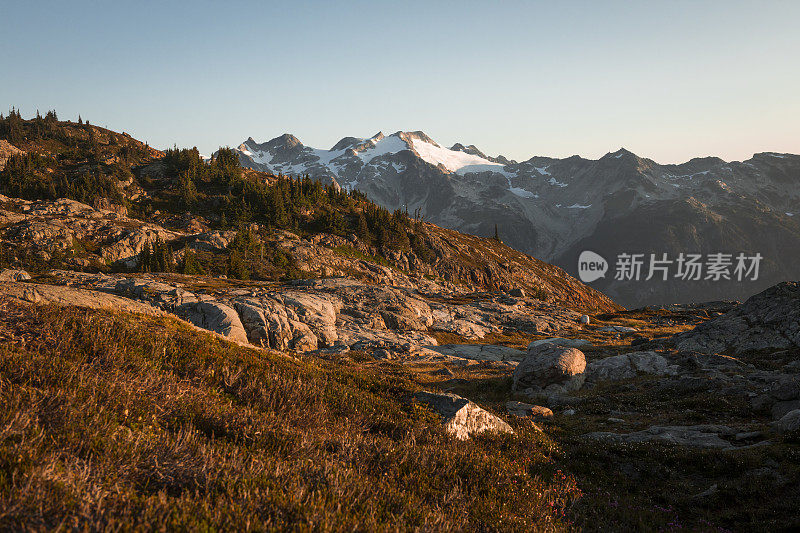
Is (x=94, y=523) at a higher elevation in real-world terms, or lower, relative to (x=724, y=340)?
higher

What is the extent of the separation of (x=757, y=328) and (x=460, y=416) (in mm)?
41792

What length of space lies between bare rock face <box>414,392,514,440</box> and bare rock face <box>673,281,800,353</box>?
35782 millimetres

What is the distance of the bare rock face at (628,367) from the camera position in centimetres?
2664

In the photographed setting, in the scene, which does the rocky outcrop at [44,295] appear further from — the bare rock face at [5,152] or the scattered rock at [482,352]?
the bare rock face at [5,152]

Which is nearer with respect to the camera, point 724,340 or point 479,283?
point 724,340

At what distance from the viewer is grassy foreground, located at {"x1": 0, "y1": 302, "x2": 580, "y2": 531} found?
3922 mm

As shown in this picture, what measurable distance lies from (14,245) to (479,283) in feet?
339

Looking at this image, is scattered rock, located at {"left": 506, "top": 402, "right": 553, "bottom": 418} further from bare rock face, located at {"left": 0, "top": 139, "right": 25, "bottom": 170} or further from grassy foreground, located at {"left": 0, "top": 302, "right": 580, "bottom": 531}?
bare rock face, located at {"left": 0, "top": 139, "right": 25, "bottom": 170}

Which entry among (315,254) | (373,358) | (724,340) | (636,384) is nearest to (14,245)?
(315,254)

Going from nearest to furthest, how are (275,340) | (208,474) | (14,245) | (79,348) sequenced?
(208,474), (79,348), (275,340), (14,245)

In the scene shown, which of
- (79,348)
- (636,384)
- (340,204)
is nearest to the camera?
(79,348)

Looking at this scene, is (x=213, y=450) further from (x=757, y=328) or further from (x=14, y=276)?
(x=14, y=276)

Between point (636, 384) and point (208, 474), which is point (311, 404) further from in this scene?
point (636, 384)

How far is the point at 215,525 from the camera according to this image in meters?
3.79
